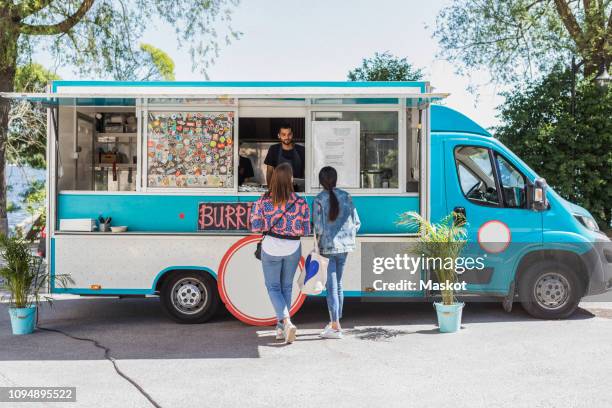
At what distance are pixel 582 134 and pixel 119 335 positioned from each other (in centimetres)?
Answer: 1239

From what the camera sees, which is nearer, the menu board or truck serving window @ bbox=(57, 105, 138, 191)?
the menu board

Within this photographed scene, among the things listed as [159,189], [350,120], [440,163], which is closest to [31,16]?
[159,189]

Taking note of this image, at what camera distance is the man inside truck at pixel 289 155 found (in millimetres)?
7384

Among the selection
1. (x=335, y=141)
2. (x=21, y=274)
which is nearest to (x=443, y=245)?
(x=335, y=141)

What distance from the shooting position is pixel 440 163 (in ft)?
23.7

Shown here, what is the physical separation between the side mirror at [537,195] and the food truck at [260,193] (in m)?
0.02

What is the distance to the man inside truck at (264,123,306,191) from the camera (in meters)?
7.38

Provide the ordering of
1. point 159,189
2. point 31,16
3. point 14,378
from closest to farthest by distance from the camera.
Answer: point 14,378 → point 159,189 → point 31,16

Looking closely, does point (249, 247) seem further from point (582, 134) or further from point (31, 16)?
point (582, 134)

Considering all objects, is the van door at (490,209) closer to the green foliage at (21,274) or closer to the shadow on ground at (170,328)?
the shadow on ground at (170,328)

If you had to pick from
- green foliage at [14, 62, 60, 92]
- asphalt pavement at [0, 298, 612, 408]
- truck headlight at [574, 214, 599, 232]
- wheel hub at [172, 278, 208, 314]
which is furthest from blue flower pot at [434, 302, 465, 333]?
green foliage at [14, 62, 60, 92]

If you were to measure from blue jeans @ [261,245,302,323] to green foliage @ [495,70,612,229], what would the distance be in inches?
409

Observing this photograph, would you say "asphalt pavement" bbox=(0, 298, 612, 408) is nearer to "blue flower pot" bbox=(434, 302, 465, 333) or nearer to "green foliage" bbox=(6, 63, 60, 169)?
"blue flower pot" bbox=(434, 302, 465, 333)

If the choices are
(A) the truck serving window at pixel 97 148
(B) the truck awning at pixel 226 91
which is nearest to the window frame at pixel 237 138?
(B) the truck awning at pixel 226 91
